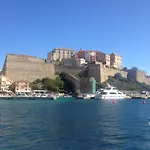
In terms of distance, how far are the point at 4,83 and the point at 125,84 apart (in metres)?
34.6

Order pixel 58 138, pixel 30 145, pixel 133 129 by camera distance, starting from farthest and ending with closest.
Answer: pixel 133 129, pixel 58 138, pixel 30 145

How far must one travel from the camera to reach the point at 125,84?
8269 centimetres

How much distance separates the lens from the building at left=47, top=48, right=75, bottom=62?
93.2 meters

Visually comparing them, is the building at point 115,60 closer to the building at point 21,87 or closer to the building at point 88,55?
the building at point 88,55

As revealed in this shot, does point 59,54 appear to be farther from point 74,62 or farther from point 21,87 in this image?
point 21,87

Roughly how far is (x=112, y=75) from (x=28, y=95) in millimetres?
28411

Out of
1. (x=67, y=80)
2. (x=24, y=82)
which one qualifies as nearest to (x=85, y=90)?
(x=67, y=80)

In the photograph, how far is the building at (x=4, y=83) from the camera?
6350 cm

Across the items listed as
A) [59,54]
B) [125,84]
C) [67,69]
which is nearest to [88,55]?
[59,54]

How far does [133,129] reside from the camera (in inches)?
584

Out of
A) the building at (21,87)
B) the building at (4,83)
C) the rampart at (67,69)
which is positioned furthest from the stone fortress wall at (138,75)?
the building at (4,83)

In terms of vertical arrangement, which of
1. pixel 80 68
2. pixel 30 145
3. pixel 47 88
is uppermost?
pixel 80 68

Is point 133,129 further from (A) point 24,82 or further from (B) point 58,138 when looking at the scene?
Answer: (A) point 24,82

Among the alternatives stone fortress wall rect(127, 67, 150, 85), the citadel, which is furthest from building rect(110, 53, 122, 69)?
stone fortress wall rect(127, 67, 150, 85)
